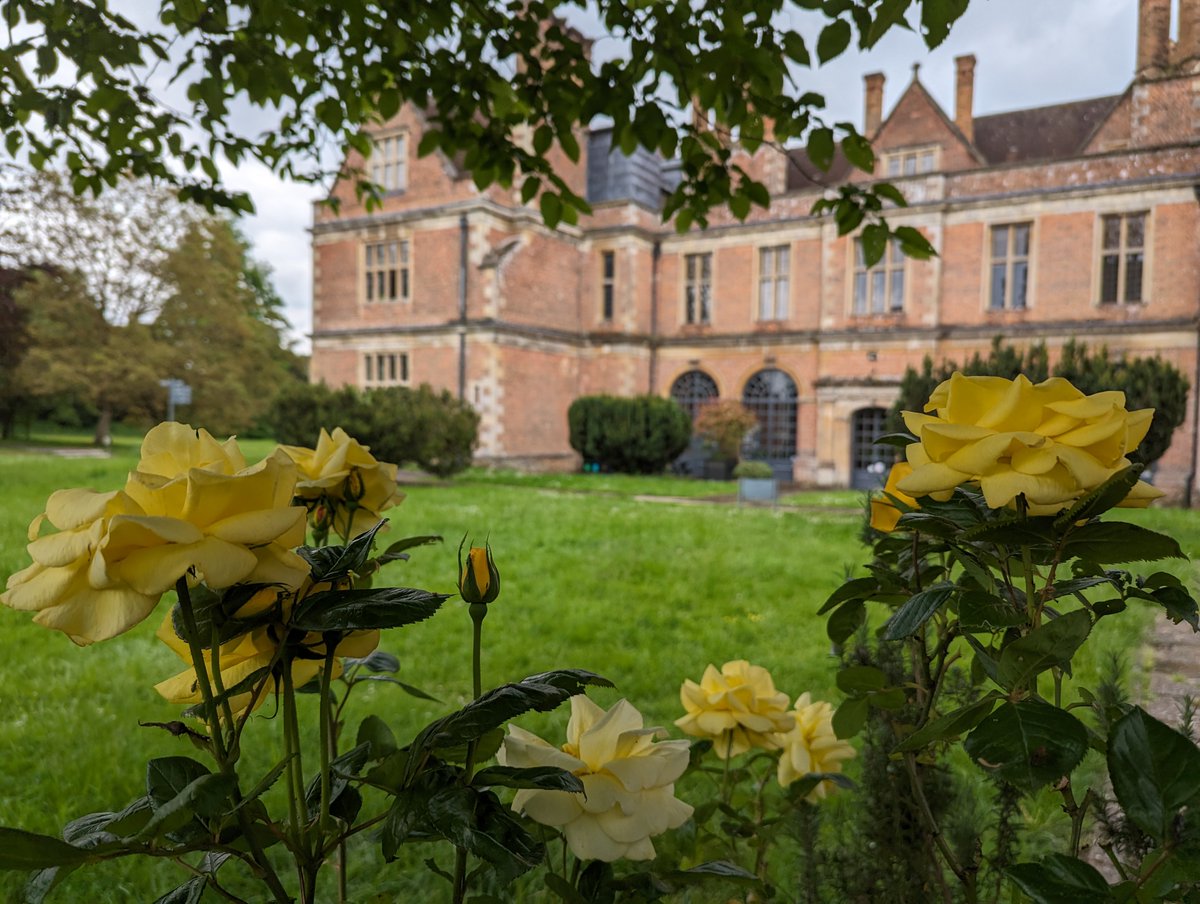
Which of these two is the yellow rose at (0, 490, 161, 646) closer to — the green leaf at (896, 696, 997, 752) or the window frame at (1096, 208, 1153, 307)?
the green leaf at (896, 696, 997, 752)

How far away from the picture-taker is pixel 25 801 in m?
2.50

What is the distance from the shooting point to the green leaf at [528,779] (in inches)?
29.7

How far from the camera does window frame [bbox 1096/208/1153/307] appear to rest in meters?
16.2

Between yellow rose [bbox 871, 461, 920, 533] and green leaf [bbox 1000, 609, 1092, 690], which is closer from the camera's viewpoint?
green leaf [bbox 1000, 609, 1092, 690]

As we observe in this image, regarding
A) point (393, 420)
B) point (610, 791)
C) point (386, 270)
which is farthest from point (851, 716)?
point (386, 270)

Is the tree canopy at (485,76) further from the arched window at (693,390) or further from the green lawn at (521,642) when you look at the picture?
the arched window at (693,390)

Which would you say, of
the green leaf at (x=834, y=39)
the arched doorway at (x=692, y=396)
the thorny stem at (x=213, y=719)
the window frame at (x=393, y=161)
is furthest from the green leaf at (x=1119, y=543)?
the window frame at (x=393, y=161)

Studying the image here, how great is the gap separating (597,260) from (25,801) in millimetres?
19594

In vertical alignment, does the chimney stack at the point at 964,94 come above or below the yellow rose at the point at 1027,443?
above

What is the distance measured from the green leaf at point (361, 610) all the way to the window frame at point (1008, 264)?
19216 mm

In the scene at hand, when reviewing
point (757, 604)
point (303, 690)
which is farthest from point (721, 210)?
point (303, 690)

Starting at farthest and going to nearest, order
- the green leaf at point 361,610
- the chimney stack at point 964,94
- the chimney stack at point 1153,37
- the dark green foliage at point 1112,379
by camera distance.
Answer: the chimney stack at point 964,94 < the chimney stack at point 1153,37 < the dark green foliage at point 1112,379 < the green leaf at point 361,610

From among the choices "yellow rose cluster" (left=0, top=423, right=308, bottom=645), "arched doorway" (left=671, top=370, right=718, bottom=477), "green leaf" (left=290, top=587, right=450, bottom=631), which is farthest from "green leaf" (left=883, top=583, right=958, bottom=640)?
"arched doorway" (left=671, top=370, right=718, bottom=477)

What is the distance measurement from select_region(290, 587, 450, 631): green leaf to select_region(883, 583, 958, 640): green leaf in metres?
0.43
